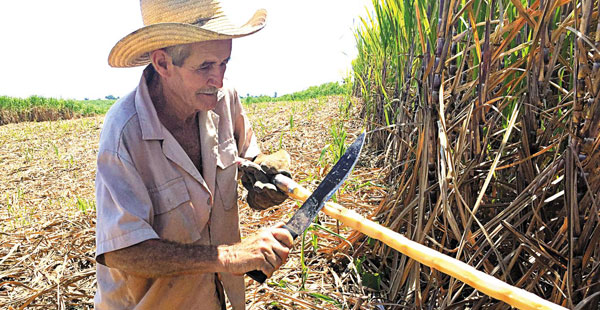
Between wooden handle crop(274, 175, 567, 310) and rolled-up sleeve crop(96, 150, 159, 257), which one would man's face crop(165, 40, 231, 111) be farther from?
wooden handle crop(274, 175, 567, 310)

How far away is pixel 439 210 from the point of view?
1624mm

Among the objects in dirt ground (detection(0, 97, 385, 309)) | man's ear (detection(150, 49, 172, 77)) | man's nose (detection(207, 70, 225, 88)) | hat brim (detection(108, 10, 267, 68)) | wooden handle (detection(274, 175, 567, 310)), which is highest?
hat brim (detection(108, 10, 267, 68))

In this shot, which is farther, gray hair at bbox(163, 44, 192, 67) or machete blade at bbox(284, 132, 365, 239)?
gray hair at bbox(163, 44, 192, 67)

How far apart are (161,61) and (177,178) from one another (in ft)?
1.72

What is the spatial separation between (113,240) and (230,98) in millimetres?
1019

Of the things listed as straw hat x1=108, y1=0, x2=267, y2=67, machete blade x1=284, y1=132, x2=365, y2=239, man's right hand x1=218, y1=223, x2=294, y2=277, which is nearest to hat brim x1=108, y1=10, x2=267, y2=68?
straw hat x1=108, y1=0, x2=267, y2=67

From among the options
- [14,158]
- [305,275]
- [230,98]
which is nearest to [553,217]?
[305,275]

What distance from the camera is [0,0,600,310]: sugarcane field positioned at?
3.85 feet

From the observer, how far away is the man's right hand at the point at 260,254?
1.39 meters

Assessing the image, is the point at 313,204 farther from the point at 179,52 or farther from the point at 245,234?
the point at 245,234

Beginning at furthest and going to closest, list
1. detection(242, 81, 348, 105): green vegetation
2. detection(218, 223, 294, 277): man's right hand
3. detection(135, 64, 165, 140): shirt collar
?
detection(242, 81, 348, 105): green vegetation → detection(135, 64, 165, 140): shirt collar → detection(218, 223, 294, 277): man's right hand

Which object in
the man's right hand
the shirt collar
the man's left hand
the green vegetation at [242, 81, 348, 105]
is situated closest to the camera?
the man's right hand

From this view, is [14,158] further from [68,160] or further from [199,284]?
[199,284]

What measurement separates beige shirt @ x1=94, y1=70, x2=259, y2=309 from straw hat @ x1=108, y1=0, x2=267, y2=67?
18cm
